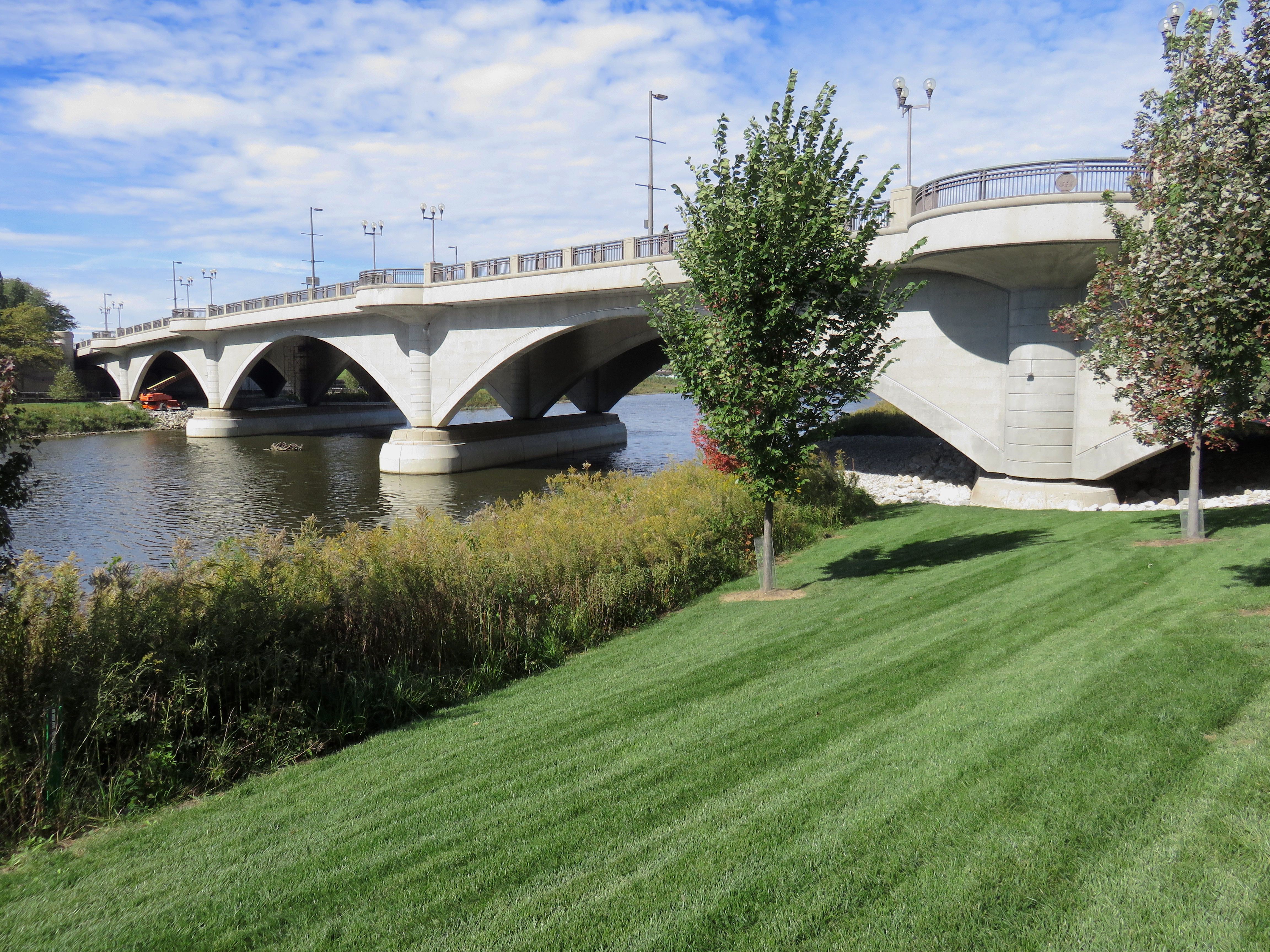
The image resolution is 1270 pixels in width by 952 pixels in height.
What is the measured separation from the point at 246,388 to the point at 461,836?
3625 inches

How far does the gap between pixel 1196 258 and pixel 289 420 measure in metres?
56.9

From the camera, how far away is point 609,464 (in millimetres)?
39250

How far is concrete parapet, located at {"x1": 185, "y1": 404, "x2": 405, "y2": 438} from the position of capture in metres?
53.9

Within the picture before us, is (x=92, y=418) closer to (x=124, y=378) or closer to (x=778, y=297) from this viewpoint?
(x=124, y=378)

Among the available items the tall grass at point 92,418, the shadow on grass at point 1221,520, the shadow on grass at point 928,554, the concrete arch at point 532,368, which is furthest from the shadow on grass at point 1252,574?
the tall grass at point 92,418

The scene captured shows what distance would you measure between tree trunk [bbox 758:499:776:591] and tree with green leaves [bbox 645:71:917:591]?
0.17ft

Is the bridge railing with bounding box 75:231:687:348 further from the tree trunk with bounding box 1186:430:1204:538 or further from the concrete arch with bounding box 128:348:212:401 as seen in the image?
the concrete arch with bounding box 128:348:212:401

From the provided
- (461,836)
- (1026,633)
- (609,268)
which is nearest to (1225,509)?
(1026,633)

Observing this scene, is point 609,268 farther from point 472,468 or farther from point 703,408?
point 703,408

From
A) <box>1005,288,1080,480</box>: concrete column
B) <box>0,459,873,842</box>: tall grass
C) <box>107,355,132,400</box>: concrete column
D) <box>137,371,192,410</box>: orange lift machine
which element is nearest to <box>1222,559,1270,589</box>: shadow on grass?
<box>0,459,873,842</box>: tall grass

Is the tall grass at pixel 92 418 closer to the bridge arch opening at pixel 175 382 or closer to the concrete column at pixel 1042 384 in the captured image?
the bridge arch opening at pixel 175 382

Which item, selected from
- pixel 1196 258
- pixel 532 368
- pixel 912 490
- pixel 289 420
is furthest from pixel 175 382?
pixel 1196 258

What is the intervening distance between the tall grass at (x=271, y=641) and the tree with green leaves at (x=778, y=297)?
2.50 metres

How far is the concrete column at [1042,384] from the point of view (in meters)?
19.3
